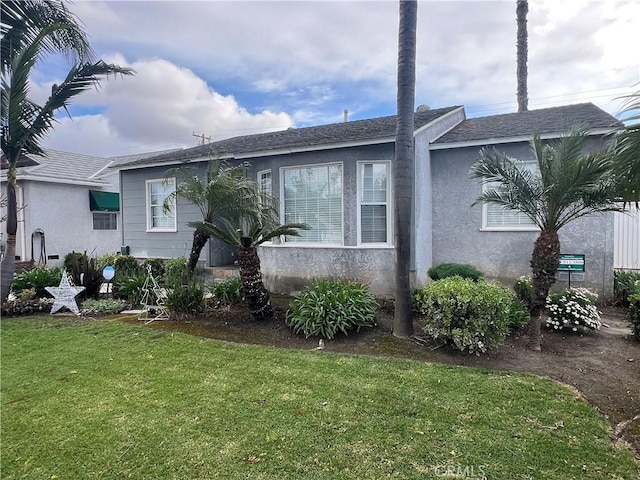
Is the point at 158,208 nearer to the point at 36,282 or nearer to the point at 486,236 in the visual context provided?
the point at 36,282

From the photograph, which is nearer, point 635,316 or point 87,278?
point 635,316

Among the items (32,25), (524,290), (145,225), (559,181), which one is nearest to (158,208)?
(145,225)

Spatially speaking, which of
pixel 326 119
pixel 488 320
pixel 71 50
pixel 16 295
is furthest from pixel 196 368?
pixel 326 119

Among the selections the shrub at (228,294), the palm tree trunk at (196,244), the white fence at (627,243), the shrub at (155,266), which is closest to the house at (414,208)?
the palm tree trunk at (196,244)

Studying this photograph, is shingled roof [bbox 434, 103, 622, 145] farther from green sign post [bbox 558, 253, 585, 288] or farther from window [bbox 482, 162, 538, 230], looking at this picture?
green sign post [bbox 558, 253, 585, 288]

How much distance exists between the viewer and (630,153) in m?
3.92

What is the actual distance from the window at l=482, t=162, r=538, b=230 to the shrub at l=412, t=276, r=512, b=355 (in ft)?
15.1

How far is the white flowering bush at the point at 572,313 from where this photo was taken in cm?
716

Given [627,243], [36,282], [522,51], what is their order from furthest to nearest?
[522,51], [627,243], [36,282]

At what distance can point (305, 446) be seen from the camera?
3.53 meters

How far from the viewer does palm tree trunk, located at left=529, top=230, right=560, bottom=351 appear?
6160 mm

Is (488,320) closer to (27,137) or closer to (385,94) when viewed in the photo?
(385,94)

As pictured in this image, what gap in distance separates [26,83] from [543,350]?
1234 centimetres

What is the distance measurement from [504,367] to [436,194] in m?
6.45
